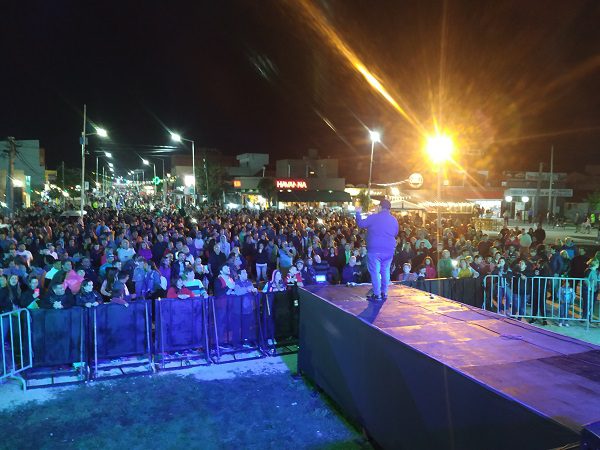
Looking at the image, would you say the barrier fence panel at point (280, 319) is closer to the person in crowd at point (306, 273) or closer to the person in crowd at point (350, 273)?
the person in crowd at point (306, 273)

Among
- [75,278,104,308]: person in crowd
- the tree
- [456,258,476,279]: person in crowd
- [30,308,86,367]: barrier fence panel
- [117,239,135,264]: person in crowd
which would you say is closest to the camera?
[30,308,86,367]: barrier fence panel

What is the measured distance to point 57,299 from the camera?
289 inches

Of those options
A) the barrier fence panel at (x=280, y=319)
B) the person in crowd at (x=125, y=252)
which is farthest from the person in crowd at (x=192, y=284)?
the person in crowd at (x=125, y=252)

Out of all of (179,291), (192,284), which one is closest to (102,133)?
(192,284)

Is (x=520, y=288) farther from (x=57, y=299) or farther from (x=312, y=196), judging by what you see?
(x=312, y=196)

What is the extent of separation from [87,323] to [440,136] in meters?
14.0

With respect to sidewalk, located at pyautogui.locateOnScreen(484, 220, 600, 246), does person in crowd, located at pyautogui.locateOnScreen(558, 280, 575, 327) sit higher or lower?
higher

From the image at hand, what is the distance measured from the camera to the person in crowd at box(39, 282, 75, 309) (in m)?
7.30

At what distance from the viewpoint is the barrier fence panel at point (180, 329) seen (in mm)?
7613

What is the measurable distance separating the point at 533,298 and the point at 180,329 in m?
7.75

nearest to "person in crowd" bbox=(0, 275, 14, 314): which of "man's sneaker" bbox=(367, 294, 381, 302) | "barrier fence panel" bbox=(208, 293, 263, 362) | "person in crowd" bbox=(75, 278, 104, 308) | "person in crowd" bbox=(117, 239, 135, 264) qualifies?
"person in crowd" bbox=(75, 278, 104, 308)

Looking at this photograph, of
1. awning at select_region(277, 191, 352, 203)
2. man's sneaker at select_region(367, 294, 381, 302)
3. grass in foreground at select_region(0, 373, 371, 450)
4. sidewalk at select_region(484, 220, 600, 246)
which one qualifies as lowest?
grass in foreground at select_region(0, 373, 371, 450)

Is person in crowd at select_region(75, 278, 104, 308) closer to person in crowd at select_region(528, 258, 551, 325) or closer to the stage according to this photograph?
the stage

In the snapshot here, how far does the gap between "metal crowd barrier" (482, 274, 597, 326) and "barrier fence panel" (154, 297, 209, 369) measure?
20.0 ft
